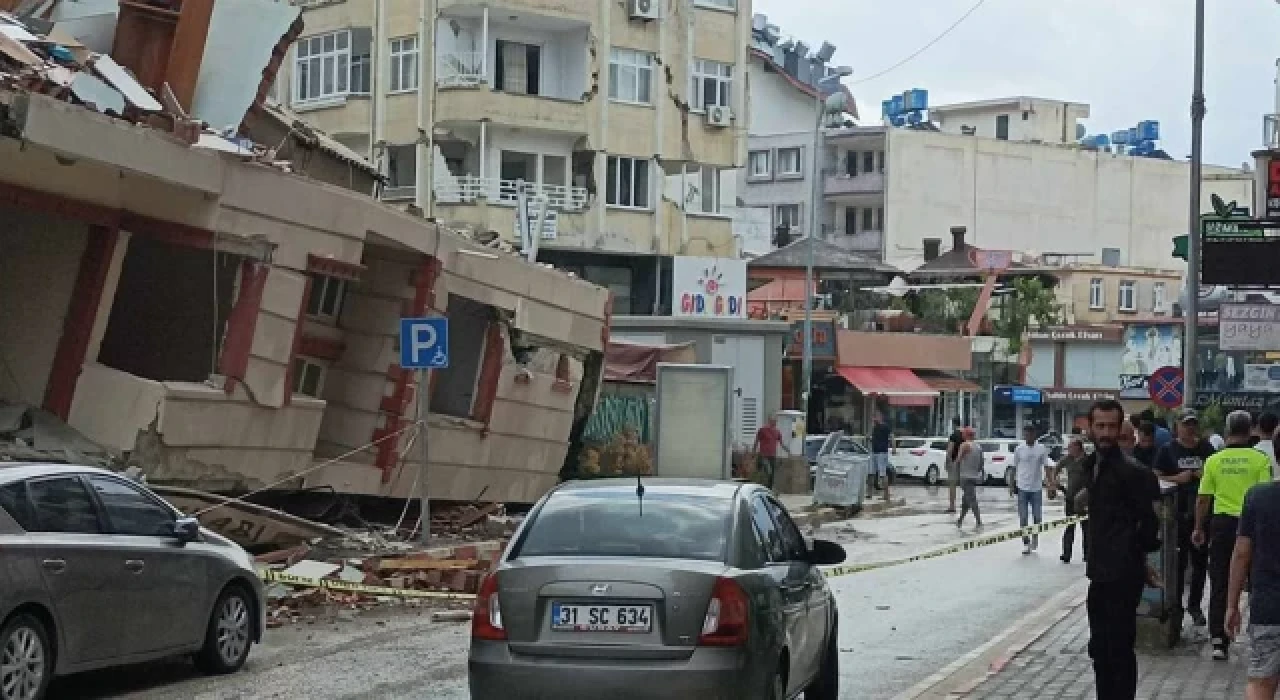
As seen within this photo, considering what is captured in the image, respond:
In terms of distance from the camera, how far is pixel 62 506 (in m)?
11.1

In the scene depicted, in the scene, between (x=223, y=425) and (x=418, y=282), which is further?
(x=418, y=282)

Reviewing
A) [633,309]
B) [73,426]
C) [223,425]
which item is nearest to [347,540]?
[223,425]

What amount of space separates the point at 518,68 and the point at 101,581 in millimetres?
38613

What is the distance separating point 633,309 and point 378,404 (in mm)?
25199

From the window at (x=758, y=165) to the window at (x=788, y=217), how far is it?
1884 mm

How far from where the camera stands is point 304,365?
24625 mm

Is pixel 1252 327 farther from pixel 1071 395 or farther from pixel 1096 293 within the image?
pixel 1096 293

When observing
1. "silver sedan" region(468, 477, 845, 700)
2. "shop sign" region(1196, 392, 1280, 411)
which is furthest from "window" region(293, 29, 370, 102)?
"silver sedan" region(468, 477, 845, 700)

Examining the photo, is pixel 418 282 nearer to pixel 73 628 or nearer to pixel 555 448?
pixel 555 448

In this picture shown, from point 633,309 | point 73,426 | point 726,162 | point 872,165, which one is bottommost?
point 73,426

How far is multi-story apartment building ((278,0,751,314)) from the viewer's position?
46812mm

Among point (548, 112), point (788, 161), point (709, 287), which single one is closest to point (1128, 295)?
point (788, 161)

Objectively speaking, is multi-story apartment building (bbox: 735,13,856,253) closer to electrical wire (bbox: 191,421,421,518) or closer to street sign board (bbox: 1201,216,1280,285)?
electrical wire (bbox: 191,421,421,518)

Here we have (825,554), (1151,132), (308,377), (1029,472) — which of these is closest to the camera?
(825,554)
